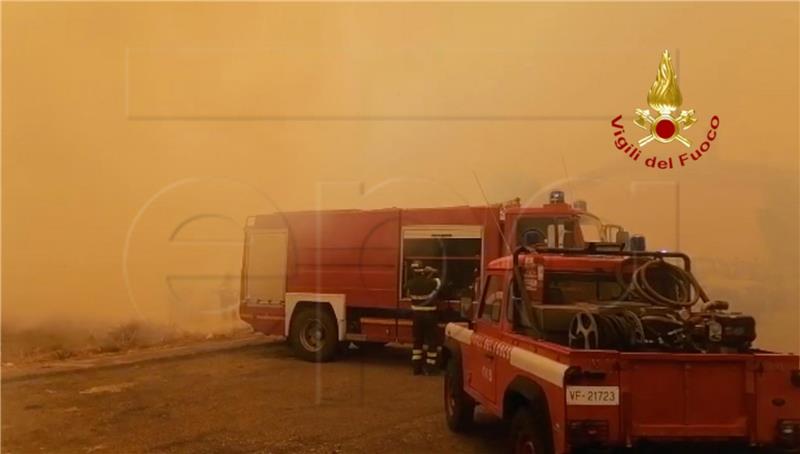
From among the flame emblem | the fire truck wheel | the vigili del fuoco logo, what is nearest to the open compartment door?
the vigili del fuoco logo

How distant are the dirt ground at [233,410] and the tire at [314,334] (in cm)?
23

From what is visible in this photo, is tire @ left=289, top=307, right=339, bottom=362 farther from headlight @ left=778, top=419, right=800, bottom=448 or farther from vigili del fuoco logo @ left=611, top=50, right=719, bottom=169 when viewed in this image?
headlight @ left=778, top=419, right=800, bottom=448

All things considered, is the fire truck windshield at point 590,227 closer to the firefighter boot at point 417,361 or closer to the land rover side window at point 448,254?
the land rover side window at point 448,254

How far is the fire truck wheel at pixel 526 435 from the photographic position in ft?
12.1

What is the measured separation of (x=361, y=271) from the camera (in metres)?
9.30

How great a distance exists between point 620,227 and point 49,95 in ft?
20.4

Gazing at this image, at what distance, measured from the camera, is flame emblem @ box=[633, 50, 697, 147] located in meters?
7.42

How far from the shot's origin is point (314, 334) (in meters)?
9.42

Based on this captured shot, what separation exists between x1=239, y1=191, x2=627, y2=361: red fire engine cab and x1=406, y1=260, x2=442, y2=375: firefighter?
18 cm

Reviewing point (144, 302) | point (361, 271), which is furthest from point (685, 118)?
point (144, 302)

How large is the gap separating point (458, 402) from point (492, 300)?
3.16 ft

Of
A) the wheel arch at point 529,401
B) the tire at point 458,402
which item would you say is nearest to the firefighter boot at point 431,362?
the tire at point 458,402

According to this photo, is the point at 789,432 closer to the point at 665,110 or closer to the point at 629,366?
the point at 629,366

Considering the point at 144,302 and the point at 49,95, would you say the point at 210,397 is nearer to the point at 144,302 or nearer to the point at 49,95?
the point at 144,302
